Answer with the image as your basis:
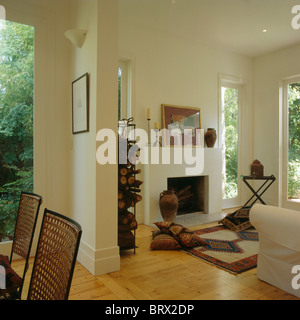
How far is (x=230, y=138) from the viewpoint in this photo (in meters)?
5.74

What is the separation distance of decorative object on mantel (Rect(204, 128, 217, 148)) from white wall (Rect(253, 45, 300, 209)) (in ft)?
4.14

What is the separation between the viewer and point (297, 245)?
2029 mm

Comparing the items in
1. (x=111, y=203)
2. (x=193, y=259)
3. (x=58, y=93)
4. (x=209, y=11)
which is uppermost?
(x=209, y=11)

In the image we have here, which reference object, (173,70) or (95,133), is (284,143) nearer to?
(173,70)

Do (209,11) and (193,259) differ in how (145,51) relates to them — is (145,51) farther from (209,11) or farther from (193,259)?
(193,259)

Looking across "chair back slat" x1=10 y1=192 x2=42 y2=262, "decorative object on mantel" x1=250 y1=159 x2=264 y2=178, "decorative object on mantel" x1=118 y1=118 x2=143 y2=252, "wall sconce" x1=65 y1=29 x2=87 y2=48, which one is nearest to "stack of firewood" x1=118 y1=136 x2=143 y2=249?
"decorative object on mantel" x1=118 y1=118 x2=143 y2=252

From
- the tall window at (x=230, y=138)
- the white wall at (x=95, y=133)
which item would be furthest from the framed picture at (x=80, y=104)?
the tall window at (x=230, y=138)

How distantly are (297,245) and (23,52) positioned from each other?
3.17 metres

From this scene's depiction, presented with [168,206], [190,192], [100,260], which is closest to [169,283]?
[100,260]

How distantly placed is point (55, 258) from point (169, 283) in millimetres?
1526

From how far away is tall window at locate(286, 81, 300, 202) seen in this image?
527 centimetres

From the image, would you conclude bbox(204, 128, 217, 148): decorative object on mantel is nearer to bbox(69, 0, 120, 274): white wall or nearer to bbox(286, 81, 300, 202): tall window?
bbox(286, 81, 300, 202): tall window

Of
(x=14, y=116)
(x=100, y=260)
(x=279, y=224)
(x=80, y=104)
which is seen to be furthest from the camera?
(x=14, y=116)
